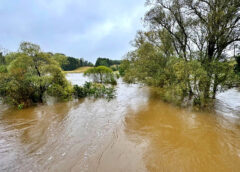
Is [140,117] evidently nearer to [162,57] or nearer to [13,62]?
[162,57]

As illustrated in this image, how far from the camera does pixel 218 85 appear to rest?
538 centimetres

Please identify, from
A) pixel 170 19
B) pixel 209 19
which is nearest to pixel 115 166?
pixel 209 19

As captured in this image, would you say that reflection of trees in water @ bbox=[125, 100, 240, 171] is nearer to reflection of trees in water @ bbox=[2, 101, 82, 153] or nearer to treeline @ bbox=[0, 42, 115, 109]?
reflection of trees in water @ bbox=[2, 101, 82, 153]

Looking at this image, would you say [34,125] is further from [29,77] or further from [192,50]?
[192,50]

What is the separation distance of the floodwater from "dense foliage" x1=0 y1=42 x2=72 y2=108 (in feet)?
4.86

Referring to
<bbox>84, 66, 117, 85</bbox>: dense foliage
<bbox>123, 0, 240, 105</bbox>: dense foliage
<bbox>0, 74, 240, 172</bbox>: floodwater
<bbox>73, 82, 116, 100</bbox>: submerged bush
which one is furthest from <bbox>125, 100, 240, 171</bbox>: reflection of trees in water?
<bbox>84, 66, 117, 85</bbox>: dense foliage

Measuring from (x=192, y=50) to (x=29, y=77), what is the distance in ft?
33.2

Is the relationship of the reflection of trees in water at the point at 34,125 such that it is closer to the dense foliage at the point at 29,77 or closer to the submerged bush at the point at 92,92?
the dense foliage at the point at 29,77

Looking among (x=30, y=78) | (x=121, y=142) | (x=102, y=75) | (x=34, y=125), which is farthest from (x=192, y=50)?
(x=102, y=75)

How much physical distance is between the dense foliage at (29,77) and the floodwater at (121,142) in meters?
1.48

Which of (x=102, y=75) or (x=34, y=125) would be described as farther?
(x=102, y=75)

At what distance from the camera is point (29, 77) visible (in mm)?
6688

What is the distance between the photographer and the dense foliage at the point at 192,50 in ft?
17.2

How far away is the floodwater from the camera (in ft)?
8.61
